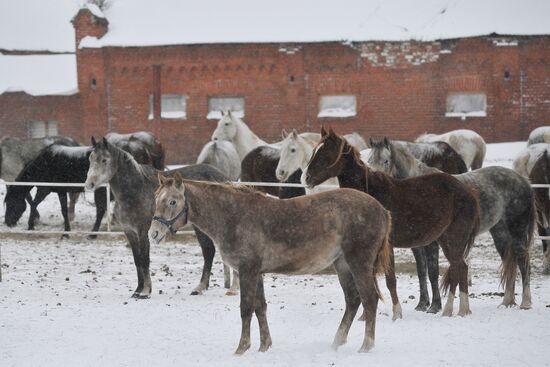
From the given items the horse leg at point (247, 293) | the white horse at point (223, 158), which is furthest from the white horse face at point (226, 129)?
the horse leg at point (247, 293)

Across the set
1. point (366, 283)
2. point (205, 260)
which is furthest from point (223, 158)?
point (366, 283)

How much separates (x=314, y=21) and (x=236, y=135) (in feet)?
35.1

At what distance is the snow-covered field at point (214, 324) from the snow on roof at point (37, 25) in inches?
909

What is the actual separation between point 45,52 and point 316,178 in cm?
2720

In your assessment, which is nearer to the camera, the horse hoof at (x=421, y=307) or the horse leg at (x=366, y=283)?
the horse leg at (x=366, y=283)

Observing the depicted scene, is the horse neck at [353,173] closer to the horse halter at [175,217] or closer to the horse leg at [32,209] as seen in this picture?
the horse halter at [175,217]

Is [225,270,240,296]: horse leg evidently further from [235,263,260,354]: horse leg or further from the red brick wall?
the red brick wall

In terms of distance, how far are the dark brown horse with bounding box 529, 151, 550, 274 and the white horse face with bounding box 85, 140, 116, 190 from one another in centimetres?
565

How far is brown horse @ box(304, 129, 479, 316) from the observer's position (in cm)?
802

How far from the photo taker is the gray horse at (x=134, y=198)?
9641mm

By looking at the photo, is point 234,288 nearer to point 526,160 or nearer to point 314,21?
point 526,160

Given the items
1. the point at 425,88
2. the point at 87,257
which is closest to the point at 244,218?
the point at 87,257

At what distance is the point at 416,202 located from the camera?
26.6 feet

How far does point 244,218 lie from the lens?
22.1ft
